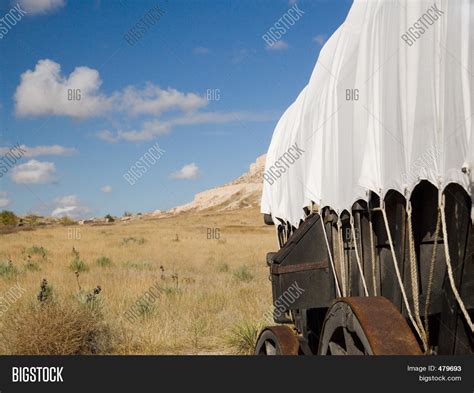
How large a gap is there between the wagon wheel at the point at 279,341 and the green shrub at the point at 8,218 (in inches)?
2048

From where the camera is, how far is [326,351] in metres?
3.97

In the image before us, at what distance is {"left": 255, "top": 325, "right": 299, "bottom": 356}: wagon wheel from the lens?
218 inches

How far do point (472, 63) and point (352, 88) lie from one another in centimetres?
149

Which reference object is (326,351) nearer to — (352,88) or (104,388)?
(104,388)

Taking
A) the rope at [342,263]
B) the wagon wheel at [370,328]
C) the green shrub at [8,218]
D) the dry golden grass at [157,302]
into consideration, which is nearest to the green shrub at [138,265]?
the dry golden grass at [157,302]

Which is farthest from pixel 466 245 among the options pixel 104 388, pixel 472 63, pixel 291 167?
pixel 291 167

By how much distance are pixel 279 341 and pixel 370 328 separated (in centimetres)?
247

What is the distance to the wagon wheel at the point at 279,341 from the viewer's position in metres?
5.55

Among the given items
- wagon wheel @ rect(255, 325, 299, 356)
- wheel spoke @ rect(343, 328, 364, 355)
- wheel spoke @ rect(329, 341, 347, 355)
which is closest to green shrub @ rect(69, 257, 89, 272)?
wagon wheel @ rect(255, 325, 299, 356)

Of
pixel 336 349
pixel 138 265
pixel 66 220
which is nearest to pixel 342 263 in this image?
pixel 336 349

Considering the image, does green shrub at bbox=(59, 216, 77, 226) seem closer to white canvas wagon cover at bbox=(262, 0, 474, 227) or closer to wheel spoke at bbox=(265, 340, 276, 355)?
wheel spoke at bbox=(265, 340, 276, 355)

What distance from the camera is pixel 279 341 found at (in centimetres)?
562

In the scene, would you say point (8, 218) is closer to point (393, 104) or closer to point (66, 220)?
point (66, 220)

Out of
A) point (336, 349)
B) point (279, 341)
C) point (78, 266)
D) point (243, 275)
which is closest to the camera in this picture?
point (336, 349)
